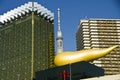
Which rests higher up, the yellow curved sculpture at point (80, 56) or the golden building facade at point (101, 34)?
the golden building facade at point (101, 34)

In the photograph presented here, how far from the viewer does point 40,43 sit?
14900 centimetres

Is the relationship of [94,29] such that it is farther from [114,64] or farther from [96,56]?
[96,56]

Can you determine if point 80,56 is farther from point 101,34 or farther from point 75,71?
point 101,34

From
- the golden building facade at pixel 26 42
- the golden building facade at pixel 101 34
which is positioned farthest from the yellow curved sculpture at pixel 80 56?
the golden building facade at pixel 101 34

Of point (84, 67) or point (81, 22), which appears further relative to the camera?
point (81, 22)

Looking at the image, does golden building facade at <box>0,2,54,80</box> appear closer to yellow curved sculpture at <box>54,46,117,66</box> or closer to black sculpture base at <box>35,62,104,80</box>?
black sculpture base at <box>35,62,104,80</box>

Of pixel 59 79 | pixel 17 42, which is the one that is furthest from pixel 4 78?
pixel 59 79

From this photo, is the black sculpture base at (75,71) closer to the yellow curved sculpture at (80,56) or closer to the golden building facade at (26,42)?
the yellow curved sculpture at (80,56)

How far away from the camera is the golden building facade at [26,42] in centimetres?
14350

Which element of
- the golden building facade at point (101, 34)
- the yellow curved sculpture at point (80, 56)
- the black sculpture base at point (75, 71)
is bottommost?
the black sculpture base at point (75, 71)

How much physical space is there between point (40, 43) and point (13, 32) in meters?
16.9

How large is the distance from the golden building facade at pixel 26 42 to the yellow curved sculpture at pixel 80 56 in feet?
222

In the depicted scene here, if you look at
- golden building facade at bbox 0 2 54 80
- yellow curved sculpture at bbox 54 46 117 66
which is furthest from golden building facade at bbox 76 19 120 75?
yellow curved sculpture at bbox 54 46 117 66

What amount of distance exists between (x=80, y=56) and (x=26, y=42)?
3219 inches
